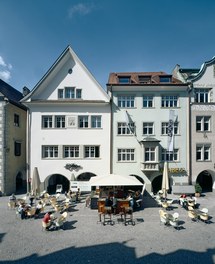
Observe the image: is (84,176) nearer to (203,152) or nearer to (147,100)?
(147,100)

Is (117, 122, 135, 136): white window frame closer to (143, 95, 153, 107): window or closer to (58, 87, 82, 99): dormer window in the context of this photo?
(143, 95, 153, 107): window

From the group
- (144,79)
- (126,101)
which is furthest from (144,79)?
(126,101)

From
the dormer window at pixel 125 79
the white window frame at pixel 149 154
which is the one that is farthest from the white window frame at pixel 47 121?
the white window frame at pixel 149 154

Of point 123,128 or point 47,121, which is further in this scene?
point 123,128

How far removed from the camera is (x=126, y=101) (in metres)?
22.3

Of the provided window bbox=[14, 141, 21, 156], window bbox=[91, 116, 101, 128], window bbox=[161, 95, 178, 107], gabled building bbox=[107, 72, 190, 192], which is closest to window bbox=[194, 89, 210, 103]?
gabled building bbox=[107, 72, 190, 192]

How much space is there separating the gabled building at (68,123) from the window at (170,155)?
6.95 m

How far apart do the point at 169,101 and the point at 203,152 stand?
25.4 feet

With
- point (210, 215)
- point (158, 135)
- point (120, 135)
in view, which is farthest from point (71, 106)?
point (210, 215)

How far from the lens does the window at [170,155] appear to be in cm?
2189

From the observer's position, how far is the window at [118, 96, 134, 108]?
22.3 metres

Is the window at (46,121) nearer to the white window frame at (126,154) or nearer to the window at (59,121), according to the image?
the window at (59,121)

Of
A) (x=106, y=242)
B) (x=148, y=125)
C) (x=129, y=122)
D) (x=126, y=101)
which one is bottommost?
(x=106, y=242)

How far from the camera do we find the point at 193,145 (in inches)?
864
